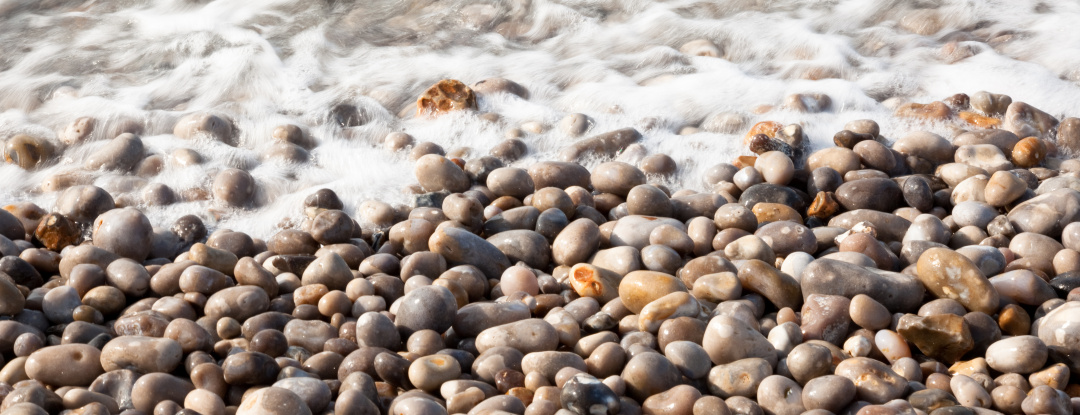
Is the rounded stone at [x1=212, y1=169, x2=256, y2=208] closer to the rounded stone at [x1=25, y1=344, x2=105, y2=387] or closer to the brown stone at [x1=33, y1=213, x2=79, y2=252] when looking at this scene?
the brown stone at [x1=33, y1=213, x2=79, y2=252]

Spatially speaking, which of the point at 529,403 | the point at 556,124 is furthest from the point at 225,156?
Answer: the point at 529,403

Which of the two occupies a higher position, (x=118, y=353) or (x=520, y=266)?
(x=118, y=353)

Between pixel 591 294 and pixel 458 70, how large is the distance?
278 centimetres

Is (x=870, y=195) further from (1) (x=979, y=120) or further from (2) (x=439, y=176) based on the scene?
(2) (x=439, y=176)

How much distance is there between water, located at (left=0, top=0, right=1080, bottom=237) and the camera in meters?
3.97

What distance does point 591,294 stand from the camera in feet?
8.81

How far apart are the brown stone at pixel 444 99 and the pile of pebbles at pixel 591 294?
29.1 inches

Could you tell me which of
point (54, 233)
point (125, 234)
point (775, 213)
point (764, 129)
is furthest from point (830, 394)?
point (54, 233)

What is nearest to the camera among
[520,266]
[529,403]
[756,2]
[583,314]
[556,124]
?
[529,403]

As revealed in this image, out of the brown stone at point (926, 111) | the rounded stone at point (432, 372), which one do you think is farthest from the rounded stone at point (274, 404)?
the brown stone at point (926, 111)

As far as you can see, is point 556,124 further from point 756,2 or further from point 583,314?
point 756,2

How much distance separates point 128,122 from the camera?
14.1 feet

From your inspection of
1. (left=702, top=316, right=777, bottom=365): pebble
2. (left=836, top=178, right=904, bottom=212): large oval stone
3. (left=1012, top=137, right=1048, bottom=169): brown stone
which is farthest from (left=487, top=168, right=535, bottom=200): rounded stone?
(left=1012, top=137, right=1048, bottom=169): brown stone

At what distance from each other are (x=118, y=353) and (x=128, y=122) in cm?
247
